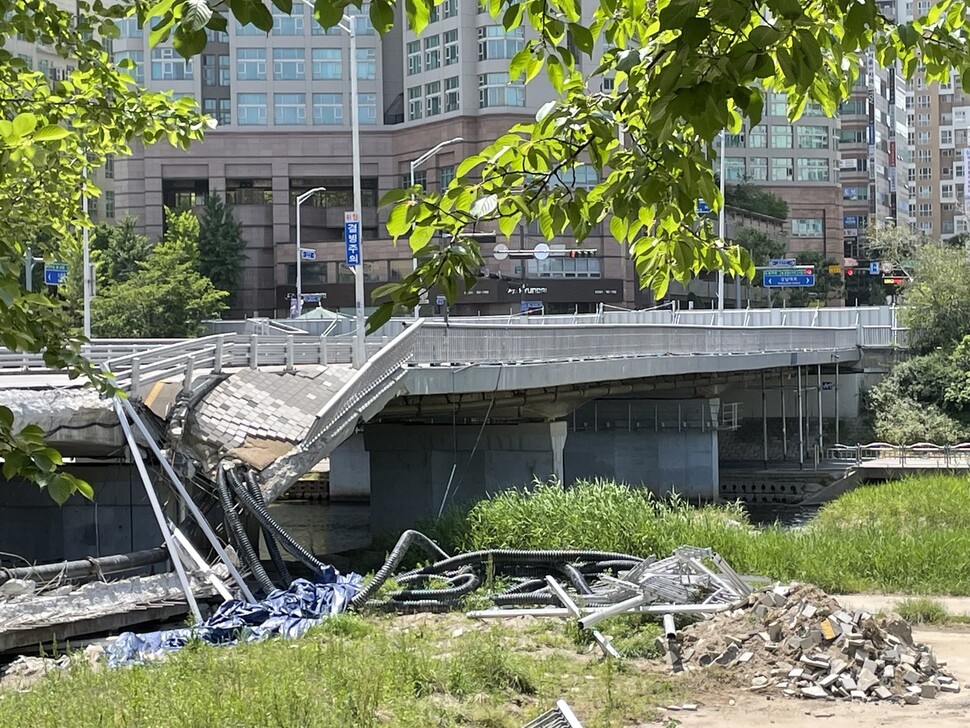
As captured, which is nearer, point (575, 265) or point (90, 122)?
point (90, 122)

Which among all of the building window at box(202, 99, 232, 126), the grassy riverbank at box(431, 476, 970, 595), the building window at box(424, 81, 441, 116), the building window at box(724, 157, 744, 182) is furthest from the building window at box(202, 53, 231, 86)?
the grassy riverbank at box(431, 476, 970, 595)

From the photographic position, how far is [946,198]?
149 meters

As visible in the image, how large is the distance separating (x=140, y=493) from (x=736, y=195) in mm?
84327

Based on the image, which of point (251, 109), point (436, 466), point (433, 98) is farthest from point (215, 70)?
point (436, 466)

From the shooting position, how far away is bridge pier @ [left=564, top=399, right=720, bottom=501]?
46375 millimetres

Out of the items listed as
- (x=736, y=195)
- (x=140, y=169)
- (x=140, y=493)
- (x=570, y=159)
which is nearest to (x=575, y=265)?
(x=736, y=195)

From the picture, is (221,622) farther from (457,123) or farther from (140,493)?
(457,123)

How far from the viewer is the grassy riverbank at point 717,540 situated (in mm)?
21266

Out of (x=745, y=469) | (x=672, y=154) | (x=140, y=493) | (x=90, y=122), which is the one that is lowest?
(x=745, y=469)

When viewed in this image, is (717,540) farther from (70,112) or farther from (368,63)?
(368,63)

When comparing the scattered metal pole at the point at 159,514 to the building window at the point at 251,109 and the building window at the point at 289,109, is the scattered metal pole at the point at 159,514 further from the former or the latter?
the building window at the point at 251,109

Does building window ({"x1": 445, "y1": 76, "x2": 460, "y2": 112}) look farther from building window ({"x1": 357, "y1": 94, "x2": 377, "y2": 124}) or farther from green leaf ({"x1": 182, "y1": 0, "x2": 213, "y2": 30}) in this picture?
green leaf ({"x1": 182, "y1": 0, "x2": 213, "y2": 30})

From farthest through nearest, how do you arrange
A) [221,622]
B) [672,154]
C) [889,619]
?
1. [221,622]
2. [889,619]
3. [672,154]

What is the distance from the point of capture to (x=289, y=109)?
93.3 metres
